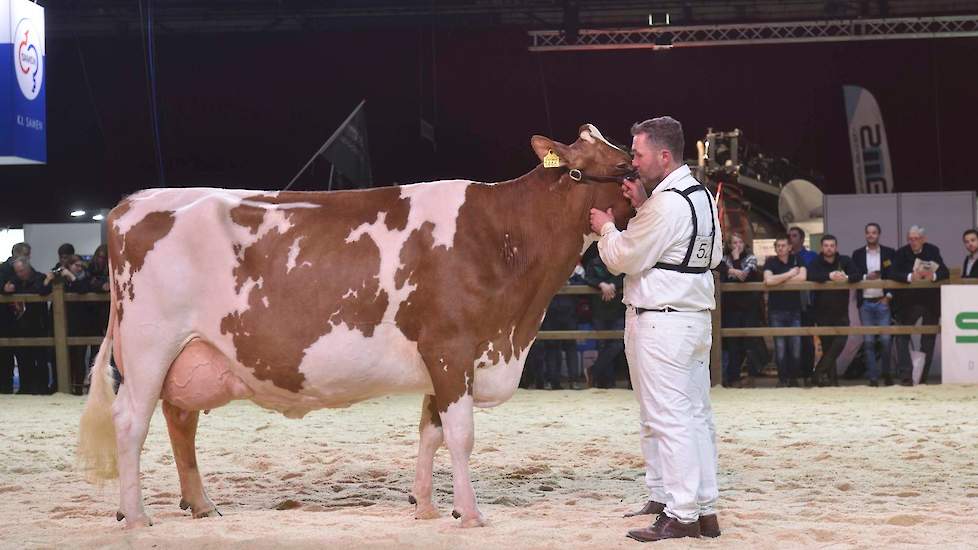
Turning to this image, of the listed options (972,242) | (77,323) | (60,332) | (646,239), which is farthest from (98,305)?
(972,242)

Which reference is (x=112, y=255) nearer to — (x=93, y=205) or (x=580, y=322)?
(x=580, y=322)

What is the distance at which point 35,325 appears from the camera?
1195 cm

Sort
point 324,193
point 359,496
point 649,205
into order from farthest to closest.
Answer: point 359,496 < point 324,193 < point 649,205

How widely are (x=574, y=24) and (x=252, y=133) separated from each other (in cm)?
583

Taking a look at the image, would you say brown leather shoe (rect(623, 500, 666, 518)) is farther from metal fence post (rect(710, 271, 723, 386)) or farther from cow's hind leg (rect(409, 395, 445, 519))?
metal fence post (rect(710, 271, 723, 386))

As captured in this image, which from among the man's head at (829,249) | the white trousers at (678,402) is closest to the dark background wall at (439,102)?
the man's head at (829,249)

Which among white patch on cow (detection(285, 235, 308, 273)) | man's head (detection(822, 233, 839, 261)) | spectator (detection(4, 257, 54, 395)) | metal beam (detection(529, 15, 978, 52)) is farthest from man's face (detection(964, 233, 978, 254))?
spectator (detection(4, 257, 54, 395))

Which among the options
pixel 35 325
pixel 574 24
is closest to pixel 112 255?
pixel 35 325

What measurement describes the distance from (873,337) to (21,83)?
9.40 m

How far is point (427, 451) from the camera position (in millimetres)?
5281

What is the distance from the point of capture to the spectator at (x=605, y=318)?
37.9 ft

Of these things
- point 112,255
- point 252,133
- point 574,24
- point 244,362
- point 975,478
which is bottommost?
point 975,478

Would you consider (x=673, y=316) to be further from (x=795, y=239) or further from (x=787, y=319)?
(x=795, y=239)

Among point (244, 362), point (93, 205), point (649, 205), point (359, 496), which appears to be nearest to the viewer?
point (649, 205)
